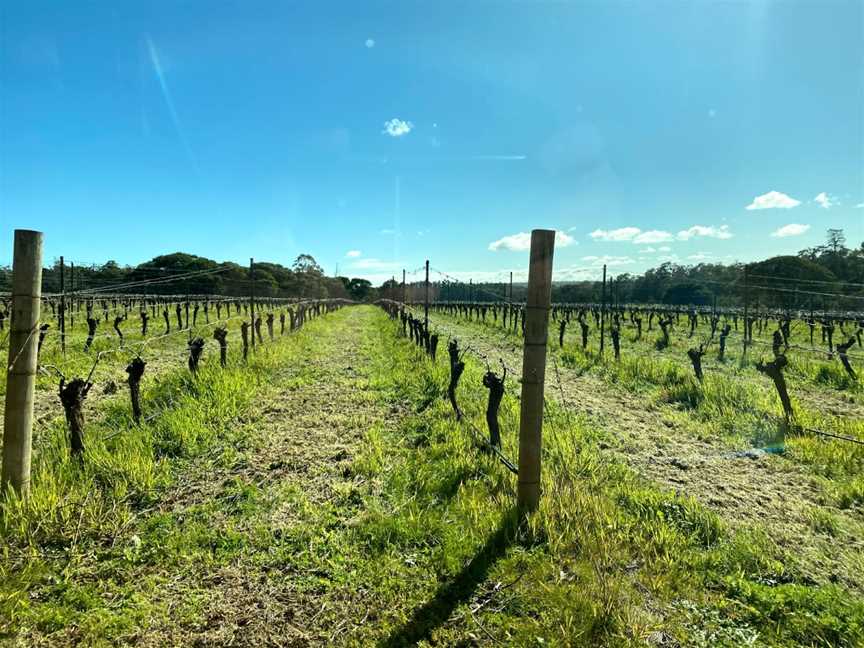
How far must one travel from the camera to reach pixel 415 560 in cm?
268

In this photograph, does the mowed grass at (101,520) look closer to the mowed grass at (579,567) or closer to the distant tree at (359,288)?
the mowed grass at (579,567)

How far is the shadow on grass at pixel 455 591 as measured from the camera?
6.94 ft

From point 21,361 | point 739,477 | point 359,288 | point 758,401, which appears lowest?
point 739,477

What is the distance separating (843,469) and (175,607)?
5.50 metres

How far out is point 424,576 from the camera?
2525 millimetres

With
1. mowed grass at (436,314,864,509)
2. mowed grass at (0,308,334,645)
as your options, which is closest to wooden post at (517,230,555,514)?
mowed grass at (0,308,334,645)

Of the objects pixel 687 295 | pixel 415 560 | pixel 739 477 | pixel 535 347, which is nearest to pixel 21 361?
pixel 415 560

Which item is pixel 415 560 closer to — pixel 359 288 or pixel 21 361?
pixel 21 361

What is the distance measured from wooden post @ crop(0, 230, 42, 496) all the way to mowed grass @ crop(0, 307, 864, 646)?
0.22 m

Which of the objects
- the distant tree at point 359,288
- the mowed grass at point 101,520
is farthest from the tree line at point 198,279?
the mowed grass at point 101,520

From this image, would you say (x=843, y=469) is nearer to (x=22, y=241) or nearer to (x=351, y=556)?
(x=351, y=556)

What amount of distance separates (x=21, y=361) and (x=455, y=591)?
9.99 feet

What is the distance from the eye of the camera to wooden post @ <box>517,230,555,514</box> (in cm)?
285

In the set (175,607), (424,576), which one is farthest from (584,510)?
(175,607)
